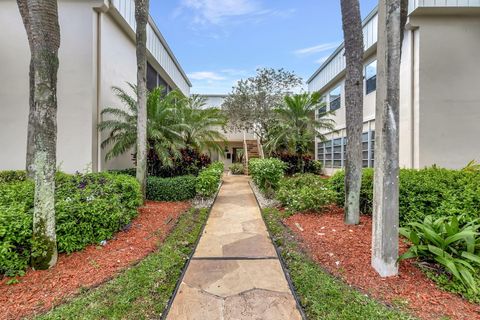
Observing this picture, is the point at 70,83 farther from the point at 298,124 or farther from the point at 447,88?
the point at 447,88

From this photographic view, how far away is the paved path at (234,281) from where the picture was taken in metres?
2.43

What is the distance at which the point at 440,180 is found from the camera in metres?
4.37

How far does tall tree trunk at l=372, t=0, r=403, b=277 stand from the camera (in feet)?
9.30

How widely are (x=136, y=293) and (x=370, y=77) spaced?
450 inches

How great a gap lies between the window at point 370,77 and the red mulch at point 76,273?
32.8 feet

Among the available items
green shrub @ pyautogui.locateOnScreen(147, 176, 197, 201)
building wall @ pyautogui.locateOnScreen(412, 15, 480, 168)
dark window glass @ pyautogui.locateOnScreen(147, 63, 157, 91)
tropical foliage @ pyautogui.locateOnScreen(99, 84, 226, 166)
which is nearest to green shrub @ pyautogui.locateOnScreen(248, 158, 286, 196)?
green shrub @ pyautogui.locateOnScreen(147, 176, 197, 201)

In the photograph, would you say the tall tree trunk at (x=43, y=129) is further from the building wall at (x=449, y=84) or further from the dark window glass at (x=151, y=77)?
the building wall at (x=449, y=84)

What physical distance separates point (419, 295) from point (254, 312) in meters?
1.76

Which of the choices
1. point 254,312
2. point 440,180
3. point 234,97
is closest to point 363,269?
point 254,312

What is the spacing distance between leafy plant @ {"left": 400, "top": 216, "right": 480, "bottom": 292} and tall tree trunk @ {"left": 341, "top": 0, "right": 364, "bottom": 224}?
1.35 m

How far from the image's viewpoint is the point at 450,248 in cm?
286

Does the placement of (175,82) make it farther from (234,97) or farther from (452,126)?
(452,126)

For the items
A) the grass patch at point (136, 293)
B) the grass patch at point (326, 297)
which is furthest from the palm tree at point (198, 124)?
the grass patch at point (326, 297)

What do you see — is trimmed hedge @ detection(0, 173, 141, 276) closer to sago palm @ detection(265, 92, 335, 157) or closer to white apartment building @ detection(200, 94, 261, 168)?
sago palm @ detection(265, 92, 335, 157)
